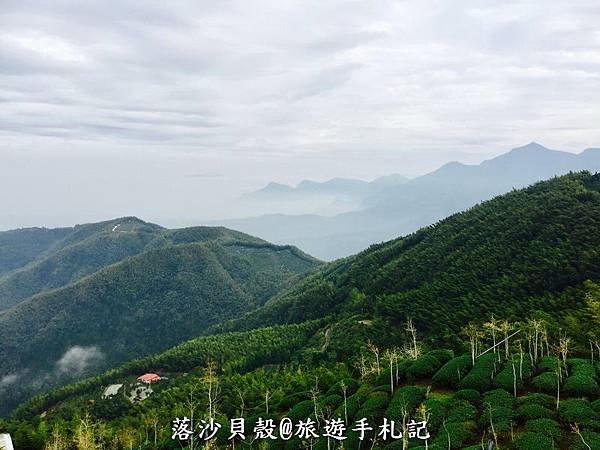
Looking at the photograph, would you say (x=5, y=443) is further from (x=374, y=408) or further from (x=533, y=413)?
(x=533, y=413)

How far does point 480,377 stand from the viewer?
37312 millimetres

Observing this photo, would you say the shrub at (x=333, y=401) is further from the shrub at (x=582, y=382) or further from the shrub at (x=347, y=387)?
the shrub at (x=582, y=382)

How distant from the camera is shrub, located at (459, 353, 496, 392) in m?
36.9

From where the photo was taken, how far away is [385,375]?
1715 inches

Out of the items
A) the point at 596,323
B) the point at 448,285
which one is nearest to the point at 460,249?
the point at 448,285

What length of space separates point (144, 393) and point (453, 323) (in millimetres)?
59791

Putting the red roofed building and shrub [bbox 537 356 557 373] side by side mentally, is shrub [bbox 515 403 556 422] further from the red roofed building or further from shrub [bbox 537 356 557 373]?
the red roofed building

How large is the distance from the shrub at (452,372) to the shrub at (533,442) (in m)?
10.5

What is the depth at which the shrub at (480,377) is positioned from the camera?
121 ft

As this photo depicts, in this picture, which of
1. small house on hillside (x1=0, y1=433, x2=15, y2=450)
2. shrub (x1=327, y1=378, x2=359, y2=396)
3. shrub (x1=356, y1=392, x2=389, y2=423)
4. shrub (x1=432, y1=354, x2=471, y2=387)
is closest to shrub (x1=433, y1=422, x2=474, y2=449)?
shrub (x1=356, y1=392, x2=389, y2=423)

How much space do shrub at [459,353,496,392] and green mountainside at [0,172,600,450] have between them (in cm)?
11

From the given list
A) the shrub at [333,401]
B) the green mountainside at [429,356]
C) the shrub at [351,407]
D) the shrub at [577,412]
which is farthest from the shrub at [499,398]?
the shrub at [333,401]

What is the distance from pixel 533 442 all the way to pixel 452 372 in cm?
1173

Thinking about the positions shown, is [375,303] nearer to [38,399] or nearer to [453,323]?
[453,323]
